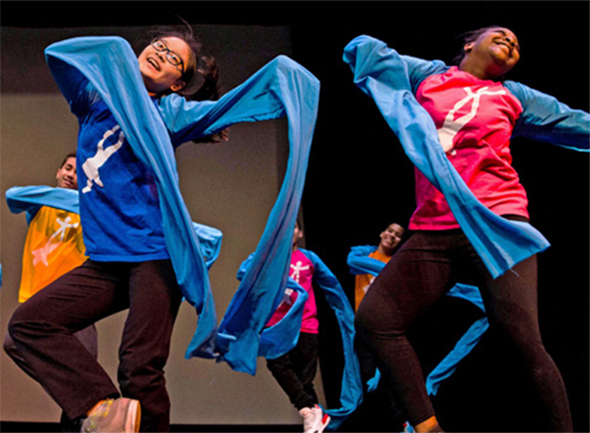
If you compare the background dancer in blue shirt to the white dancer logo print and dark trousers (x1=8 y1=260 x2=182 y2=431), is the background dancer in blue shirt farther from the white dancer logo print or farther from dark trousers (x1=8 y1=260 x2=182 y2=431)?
dark trousers (x1=8 y1=260 x2=182 y2=431)

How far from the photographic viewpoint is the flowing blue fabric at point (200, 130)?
1613 mm

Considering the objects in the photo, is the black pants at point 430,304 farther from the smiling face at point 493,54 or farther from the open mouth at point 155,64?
the open mouth at point 155,64

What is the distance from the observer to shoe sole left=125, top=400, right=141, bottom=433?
136cm

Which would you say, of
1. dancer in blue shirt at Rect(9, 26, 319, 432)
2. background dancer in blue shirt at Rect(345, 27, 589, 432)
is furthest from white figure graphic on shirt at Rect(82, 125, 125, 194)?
background dancer in blue shirt at Rect(345, 27, 589, 432)

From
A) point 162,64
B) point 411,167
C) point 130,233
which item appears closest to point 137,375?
point 130,233

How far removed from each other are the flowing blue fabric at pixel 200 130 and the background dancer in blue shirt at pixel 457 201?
287 millimetres

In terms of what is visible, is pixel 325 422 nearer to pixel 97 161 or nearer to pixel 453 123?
pixel 453 123

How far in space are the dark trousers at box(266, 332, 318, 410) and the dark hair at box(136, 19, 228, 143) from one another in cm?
173

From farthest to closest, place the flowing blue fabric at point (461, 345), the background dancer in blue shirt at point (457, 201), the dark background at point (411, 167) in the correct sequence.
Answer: the dark background at point (411, 167)
the flowing blue fabric at point (461, 345)
the background dancer in blue shirt at point (457, 201)

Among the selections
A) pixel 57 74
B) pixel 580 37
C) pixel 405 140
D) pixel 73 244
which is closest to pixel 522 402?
pixel 580 37

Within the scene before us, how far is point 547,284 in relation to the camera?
303cm

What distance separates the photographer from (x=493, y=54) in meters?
1.96

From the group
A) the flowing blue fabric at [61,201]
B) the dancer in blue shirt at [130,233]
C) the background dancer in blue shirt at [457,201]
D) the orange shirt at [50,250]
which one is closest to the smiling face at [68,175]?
the orange shirt at [50,250]

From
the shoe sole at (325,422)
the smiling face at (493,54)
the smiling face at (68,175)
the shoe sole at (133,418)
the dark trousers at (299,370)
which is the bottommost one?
the shoe sole at (325,422)
